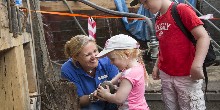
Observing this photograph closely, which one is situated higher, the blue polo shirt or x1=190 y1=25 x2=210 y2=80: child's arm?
x1=190 y1=25 x2=210 y2=80: child's arm

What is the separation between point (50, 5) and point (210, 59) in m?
5.34

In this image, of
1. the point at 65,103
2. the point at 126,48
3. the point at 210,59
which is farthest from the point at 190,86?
the point at 65,103

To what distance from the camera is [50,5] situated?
7.34 meters

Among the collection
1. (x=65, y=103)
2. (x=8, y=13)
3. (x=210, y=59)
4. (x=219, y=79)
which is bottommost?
(x=219, y=79)

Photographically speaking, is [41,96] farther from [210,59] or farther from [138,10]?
[138,10]

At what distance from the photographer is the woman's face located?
2885mm

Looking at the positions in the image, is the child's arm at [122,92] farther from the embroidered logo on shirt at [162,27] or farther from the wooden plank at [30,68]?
the wooden plank at [30,68]

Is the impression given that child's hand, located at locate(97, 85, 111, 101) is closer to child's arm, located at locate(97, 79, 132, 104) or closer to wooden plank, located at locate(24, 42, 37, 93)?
child's arm, located at locate(97, 79, 132, 104)

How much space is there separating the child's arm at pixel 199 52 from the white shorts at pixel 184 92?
20cm

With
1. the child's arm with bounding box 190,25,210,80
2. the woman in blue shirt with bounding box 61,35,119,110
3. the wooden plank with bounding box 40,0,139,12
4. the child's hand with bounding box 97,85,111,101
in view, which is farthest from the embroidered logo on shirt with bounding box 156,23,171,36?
the wooden plank with bounding box 40,0,139,12

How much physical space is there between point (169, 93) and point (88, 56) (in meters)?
0.87

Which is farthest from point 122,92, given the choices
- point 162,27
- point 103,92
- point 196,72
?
point 162,27

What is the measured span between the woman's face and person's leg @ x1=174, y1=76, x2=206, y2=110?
0.81m

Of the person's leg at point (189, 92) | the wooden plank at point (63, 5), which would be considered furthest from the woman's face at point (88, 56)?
the wooden plank at point (63, 5)
